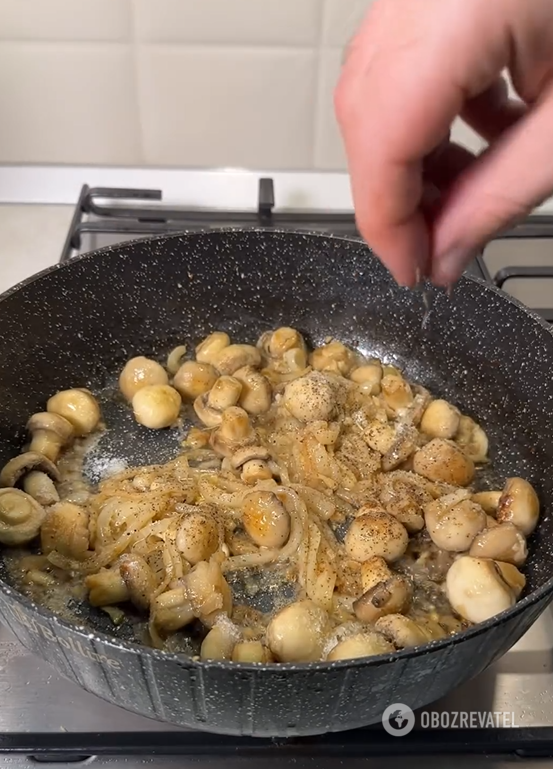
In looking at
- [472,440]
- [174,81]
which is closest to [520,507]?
[472,440]

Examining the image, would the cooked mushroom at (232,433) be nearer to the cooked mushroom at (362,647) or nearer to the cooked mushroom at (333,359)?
the cooked mushroom at (333,359)

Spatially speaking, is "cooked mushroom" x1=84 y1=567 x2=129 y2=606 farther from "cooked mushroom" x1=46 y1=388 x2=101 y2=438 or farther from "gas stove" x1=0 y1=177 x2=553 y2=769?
"cooked mushroom" x1=46 y1=388 x2=101 y2=438

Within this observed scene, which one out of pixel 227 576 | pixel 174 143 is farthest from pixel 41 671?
pixel 174 143

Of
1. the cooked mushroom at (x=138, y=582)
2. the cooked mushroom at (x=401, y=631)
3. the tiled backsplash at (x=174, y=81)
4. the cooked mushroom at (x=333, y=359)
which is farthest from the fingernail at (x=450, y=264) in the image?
the tiled backsplash at (x=174, y=81)

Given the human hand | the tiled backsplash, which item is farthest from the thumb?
the tiled backsplash

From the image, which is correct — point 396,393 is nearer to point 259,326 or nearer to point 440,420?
point 440,420
